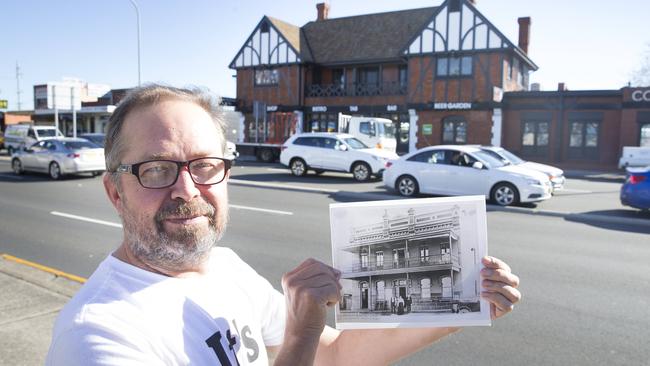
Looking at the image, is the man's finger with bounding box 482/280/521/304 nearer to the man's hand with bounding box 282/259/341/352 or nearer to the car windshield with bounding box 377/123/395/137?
the man's hand with bounding box 282/259/341/352

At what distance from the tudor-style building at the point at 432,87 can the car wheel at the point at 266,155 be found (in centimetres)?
272

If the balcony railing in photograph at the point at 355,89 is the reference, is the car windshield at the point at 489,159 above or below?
below

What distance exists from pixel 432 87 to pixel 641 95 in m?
10.8

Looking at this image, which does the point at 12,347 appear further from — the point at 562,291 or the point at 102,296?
the point at 562,291

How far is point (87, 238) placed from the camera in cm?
788

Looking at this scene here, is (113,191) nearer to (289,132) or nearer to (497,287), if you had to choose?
(497,287)

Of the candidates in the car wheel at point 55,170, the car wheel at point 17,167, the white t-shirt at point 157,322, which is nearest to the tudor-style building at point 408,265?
the white t-shirt at point 157,322

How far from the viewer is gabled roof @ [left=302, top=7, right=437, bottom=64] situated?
3328cm

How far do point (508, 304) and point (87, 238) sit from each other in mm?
7653

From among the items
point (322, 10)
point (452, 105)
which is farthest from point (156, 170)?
point (322, 10)

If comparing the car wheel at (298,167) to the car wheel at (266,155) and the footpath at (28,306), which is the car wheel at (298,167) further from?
the footpath at (28,306)

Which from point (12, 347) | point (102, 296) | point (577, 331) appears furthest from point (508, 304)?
point (12, 347)

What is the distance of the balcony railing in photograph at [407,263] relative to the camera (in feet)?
5.56

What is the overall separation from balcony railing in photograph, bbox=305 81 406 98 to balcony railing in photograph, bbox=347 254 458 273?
30747mm
